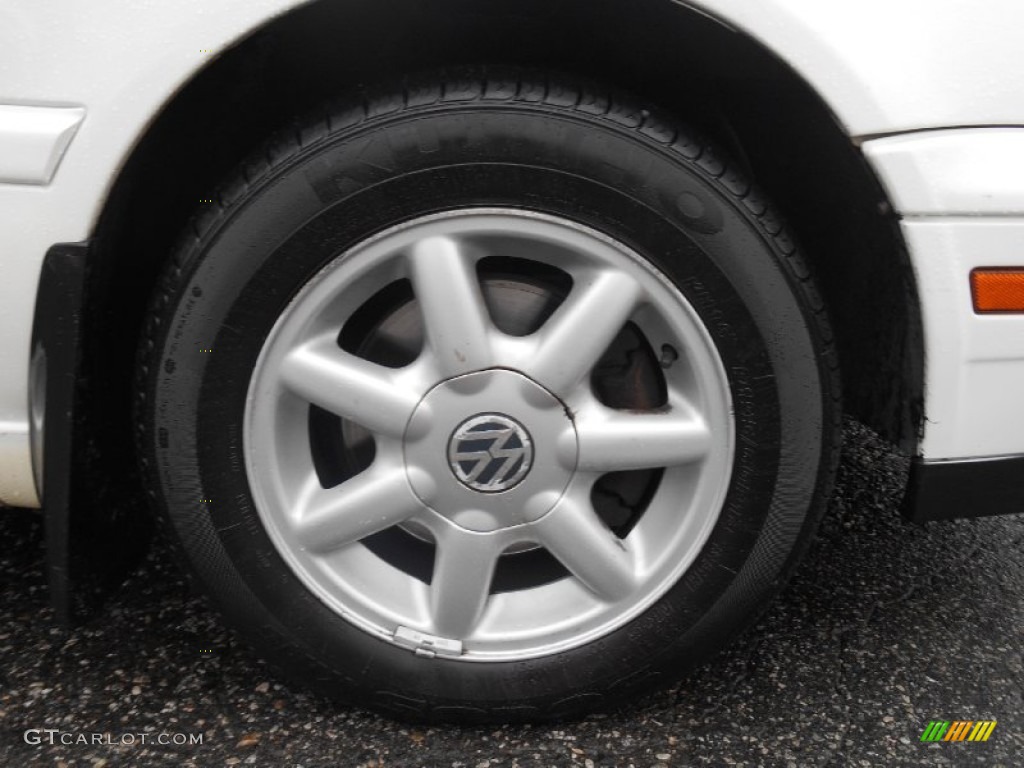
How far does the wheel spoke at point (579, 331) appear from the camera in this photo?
1.24 meters

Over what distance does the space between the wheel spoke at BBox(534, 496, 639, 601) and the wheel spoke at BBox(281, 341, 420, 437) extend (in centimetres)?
27

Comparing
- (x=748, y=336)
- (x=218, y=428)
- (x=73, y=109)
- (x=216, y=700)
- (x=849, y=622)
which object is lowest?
(x=216, y=700)

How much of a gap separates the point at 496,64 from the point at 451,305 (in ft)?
1.15

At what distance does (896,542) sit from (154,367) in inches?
59.5

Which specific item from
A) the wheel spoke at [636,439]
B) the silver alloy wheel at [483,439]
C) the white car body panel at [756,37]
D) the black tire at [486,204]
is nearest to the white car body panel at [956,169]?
the white car body panel at [756,37]

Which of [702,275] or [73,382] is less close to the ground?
[702,275]

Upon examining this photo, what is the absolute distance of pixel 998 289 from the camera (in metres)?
1.17

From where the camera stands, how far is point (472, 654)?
1360 mm

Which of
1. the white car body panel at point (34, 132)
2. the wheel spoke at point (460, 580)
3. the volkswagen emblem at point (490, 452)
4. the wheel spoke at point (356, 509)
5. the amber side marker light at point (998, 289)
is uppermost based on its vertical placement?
the white car body panel at point (34, 132)

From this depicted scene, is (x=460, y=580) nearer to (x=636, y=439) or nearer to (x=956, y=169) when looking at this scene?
(x=636, y=439)

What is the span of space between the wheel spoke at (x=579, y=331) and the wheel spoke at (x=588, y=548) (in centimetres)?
19

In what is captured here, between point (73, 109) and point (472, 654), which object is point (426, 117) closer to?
point (73, 109)

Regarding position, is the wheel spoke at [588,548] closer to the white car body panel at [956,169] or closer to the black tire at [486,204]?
the black tire at [486,204]

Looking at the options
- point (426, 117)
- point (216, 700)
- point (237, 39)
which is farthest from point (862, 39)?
point (216, 700)
